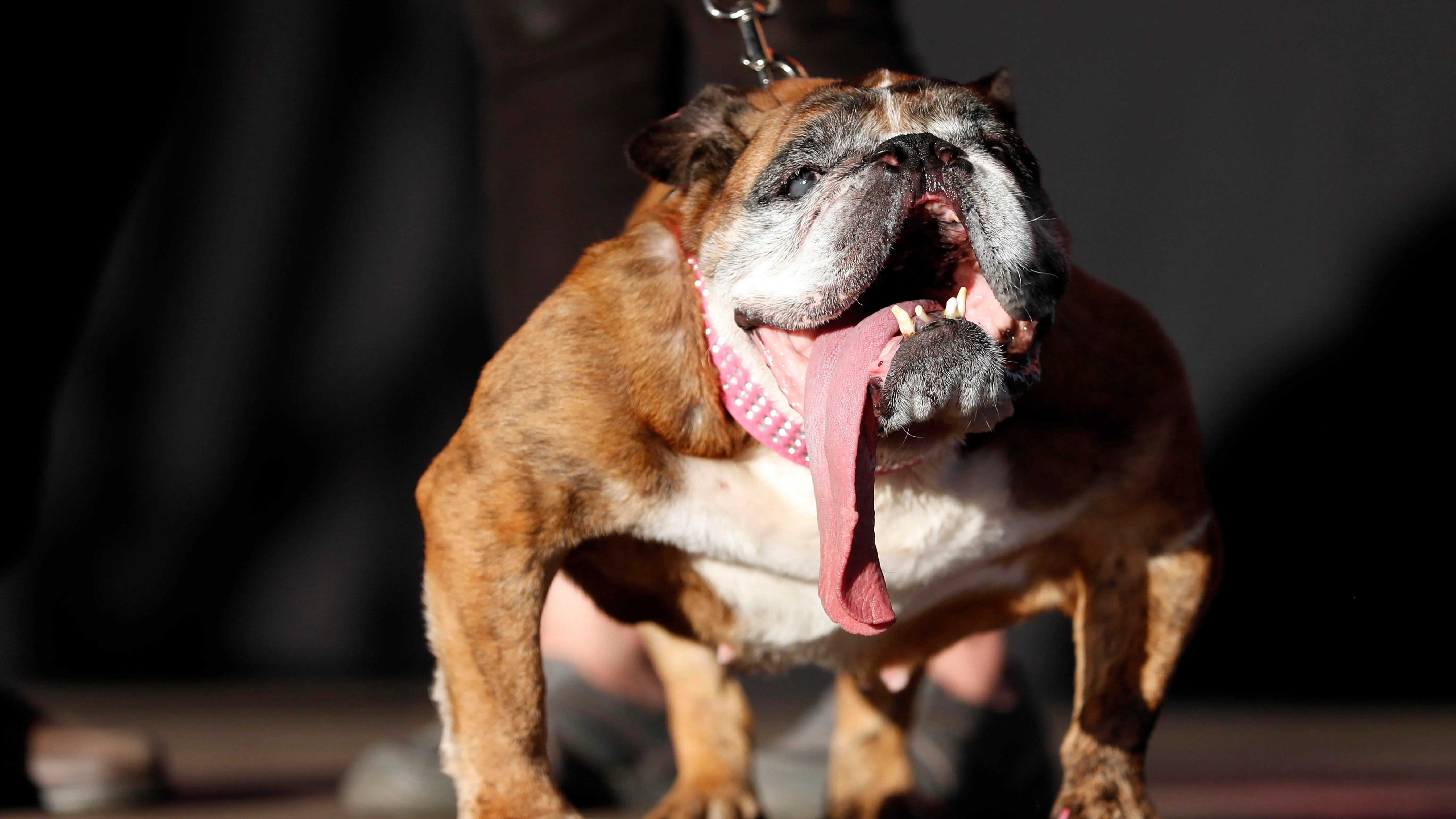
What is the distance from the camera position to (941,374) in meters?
1.35

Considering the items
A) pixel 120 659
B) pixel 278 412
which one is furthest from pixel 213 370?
pixel 120 659

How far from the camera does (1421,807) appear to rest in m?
2.23

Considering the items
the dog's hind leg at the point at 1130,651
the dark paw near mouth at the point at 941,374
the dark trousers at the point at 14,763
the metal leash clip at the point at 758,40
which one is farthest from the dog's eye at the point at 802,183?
the dark trousers at the point at 14,763

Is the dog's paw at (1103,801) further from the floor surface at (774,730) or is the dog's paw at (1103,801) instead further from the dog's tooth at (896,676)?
the floor surface at (774,730)

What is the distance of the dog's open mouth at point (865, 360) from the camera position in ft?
4.49

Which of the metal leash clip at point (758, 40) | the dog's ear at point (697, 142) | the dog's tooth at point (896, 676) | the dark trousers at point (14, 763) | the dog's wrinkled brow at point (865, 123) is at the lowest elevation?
the dog's tooth at point (896, 676)

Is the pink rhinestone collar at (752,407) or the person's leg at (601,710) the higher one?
the pink rhinestone collar at (752,407)

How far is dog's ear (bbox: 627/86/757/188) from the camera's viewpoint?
1.68 metres

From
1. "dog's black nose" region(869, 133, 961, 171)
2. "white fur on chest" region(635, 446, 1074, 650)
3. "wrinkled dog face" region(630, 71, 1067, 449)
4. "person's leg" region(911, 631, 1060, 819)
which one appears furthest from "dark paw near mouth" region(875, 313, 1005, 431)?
"person's leg" region(911, 631, 1060, 819)

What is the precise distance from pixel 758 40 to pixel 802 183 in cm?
→ 51

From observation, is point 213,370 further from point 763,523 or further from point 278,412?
point 763,523

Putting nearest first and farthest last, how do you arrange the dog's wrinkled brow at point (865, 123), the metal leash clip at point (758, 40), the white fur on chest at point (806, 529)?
1. the dog's wrinkled brow at point (865, 123)
2. the white fur on chest at point (806, 529)
3. the metal leash clip at point (758, 40)

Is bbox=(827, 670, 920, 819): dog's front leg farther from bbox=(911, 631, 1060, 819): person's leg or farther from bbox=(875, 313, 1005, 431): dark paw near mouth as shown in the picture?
bbox=(875, 313, 1005, 431): dark paw near mouth

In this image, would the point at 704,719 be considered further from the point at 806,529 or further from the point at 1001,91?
the point at 1001,91
